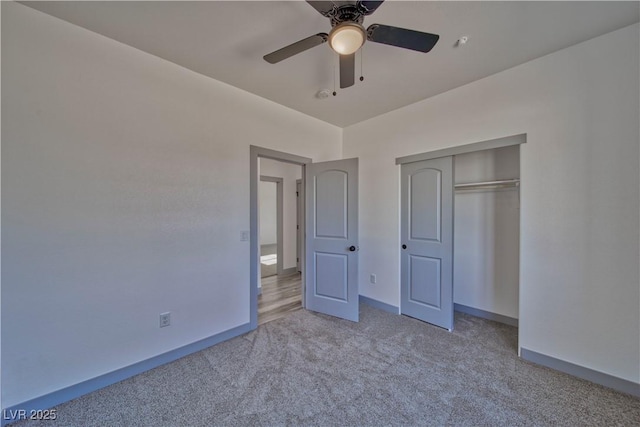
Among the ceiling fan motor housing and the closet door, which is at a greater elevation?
the ceiling fan motor housing

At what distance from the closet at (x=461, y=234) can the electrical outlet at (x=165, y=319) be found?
105 inches

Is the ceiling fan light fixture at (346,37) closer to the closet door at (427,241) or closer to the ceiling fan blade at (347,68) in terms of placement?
the ceiling fan blade at (347,68)

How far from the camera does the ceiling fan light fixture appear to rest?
146 centimetres

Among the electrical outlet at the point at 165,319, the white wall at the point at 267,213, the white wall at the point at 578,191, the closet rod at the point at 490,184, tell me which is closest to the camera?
the white wall at the point at 578,191

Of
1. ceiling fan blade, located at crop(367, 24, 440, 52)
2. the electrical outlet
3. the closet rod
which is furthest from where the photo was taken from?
the closet rod

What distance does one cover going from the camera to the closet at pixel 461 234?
2966mm

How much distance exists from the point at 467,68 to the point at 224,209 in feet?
9.16

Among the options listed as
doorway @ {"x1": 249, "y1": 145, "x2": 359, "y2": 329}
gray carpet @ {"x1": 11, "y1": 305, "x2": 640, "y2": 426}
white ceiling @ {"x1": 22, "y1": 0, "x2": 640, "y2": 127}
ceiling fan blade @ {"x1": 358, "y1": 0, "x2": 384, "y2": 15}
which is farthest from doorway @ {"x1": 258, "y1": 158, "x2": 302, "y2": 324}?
ceiling fan blade @ {"x1": 358, "y1": 0, "x2": 384, "y2": 15}

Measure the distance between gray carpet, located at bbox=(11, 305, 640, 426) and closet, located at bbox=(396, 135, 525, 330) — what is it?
21.4 inches

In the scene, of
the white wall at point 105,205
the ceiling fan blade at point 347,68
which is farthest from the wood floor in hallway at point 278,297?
the ceiling fan blade at point 347,68

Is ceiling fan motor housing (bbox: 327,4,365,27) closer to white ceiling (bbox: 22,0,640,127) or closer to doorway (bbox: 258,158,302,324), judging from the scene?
white ceiling (bbox: 22,0,640,127)

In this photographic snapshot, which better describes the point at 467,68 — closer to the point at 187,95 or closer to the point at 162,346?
the point at 187,95

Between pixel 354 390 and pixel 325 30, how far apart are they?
276cm

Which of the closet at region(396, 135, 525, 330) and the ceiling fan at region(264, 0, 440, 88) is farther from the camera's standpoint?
the closet at region(396, 135, 525, 330)
